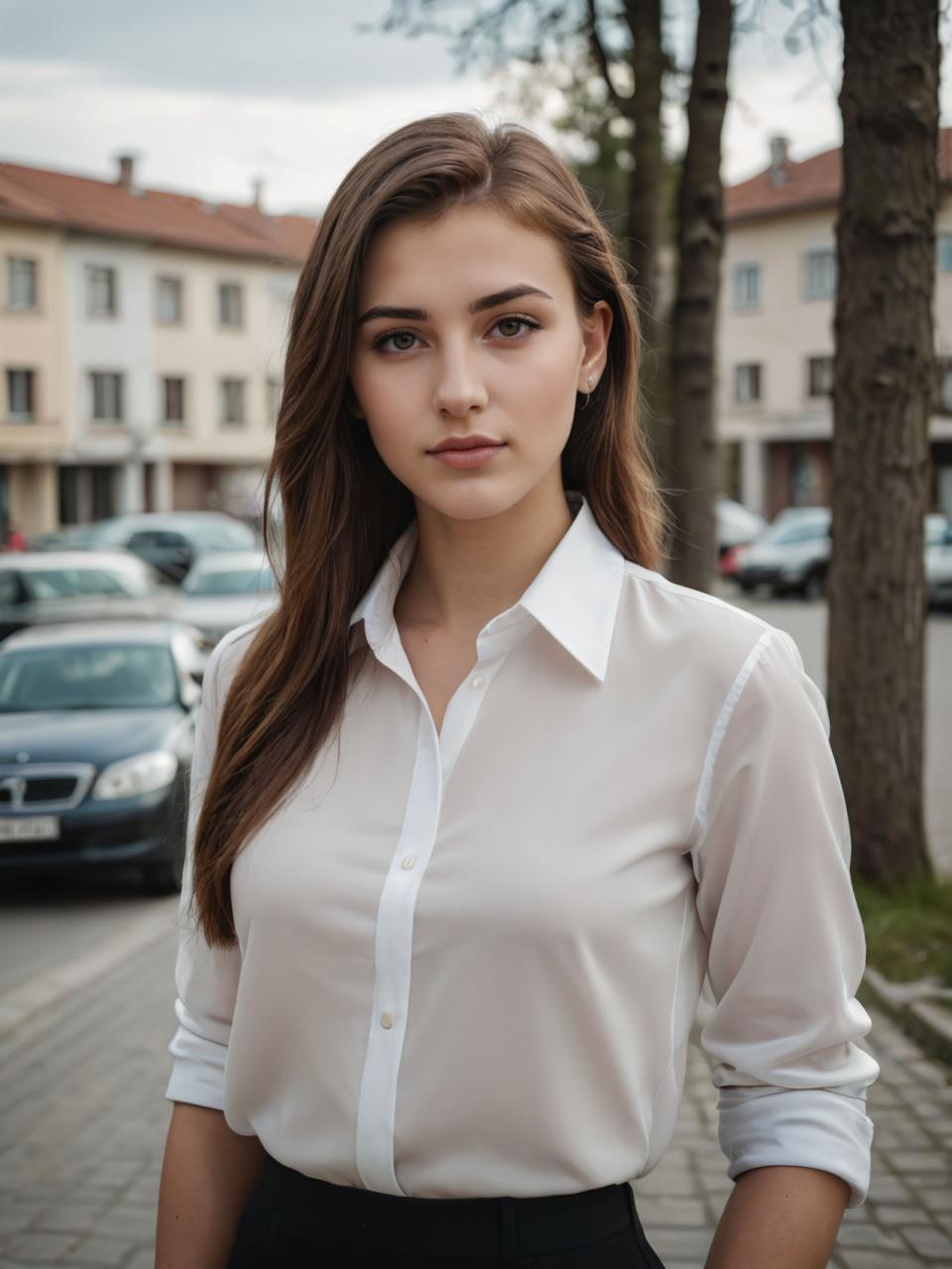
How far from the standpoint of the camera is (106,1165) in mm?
4996

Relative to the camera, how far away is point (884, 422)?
22.1 ft

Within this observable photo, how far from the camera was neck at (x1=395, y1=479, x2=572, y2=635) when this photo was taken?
6.82 ft

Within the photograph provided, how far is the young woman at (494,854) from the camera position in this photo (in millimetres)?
1772

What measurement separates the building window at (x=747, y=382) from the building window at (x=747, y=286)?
2.05m

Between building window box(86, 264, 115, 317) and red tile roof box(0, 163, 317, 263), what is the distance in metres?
1.27

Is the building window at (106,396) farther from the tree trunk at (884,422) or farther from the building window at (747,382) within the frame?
the tree trunk at (884,422)

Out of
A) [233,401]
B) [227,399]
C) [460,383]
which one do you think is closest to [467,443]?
[460,383]

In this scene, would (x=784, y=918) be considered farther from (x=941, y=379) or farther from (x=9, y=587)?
(x=9, y=587)

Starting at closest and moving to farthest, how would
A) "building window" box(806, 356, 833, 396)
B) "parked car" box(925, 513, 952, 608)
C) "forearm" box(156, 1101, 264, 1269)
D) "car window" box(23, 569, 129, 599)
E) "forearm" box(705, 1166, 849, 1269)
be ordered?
"forearm" box(705, 1166, 849, 1269) < "forearm" box(156, 1101, 264, 1269) < "car window" box(23, 569, 129, 599) < "parked car" box(925, 513, 952, 608) < "building window" box(806, 356, 833, 396)

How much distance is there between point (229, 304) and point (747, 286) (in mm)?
18361

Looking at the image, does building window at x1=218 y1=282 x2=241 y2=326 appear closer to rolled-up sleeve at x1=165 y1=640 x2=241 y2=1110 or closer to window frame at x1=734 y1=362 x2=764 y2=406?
window frame at x1=734 y1=362 x2=764 y2=406

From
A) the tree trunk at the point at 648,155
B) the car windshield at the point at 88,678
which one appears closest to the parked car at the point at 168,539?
the car windshield at the point at 88,678

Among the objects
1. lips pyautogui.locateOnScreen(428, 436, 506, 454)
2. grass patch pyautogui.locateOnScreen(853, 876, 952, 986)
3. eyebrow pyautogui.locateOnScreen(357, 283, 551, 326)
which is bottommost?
grass patch pyautogui.locateOnScreen(853, 876, 952, 986)

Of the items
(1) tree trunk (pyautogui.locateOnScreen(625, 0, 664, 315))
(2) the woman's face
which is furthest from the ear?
(1) tree trunk (pyautogui.locateOnScreen(625, 0, 664, 315))
